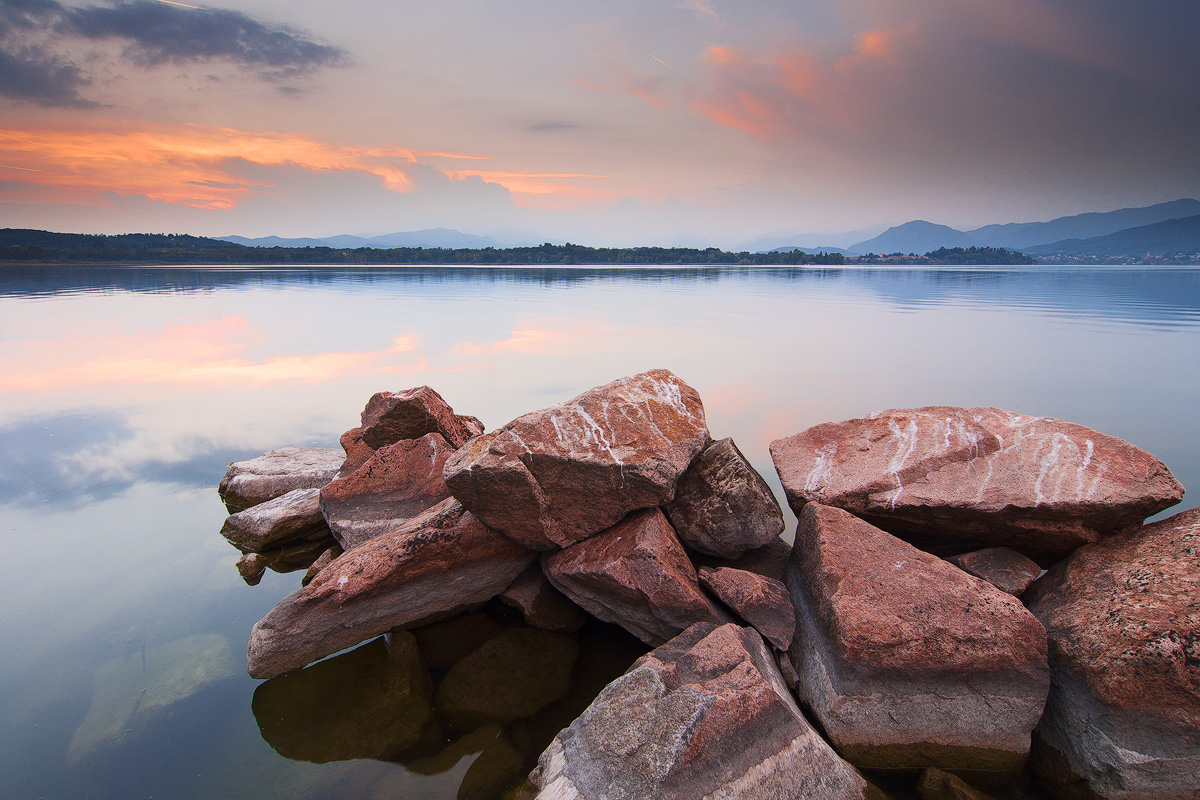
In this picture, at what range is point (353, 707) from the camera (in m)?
5.04

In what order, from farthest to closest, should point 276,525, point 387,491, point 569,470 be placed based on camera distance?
point 276,525 < point 387,491 < point 569,470

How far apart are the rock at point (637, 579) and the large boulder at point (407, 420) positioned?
3153 millimetres

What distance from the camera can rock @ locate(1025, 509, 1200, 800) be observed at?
3875mm

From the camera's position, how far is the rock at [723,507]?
20.0 feet

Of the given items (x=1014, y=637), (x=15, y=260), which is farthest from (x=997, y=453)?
(x=15, y=260)

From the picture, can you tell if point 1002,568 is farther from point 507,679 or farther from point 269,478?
point 269,478

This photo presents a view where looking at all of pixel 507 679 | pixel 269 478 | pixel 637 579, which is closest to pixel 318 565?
pixel 269 478

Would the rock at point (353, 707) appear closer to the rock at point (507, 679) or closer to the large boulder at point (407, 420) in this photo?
the rock at point (507, 679)

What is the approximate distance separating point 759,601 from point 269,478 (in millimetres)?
7522

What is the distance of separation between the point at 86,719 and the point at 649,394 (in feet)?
19.2

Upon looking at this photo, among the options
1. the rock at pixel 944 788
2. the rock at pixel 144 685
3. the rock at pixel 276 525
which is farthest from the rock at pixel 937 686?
the rock at pixel 276 525

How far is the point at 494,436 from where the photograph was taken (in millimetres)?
5887

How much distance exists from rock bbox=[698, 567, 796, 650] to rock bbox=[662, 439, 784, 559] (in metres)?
0.67

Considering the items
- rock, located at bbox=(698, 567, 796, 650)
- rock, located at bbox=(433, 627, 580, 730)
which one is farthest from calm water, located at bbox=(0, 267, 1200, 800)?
rock, located at bbox=(698, 567, 796, 650)
